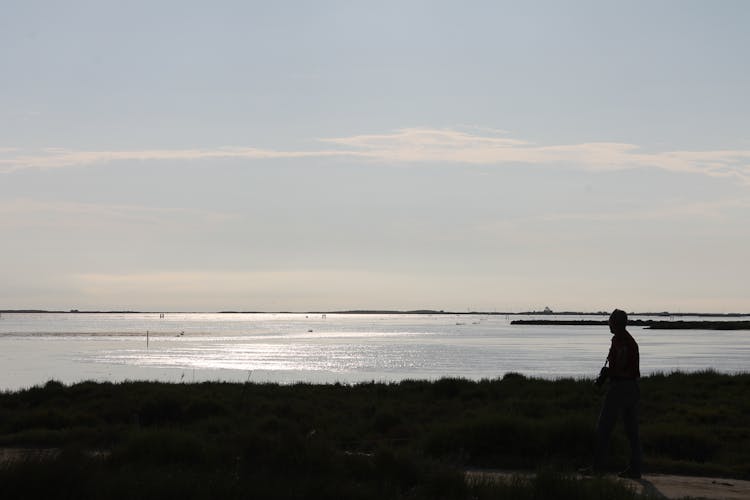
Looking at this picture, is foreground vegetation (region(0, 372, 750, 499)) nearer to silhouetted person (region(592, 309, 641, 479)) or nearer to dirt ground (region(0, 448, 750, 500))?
dirt ground (region(0, 448, 750, 500))

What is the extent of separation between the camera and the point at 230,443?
13188mm

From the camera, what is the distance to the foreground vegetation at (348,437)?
1051 cm

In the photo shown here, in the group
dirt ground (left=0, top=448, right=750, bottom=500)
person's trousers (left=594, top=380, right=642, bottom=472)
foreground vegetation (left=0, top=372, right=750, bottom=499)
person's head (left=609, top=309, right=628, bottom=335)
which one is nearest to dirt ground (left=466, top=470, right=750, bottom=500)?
dirt ground (left=0, top=448, right=750, bottom=500)

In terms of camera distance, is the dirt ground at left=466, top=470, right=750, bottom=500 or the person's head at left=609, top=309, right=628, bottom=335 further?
the person's head at left=609, top=309, right=628, bottom=335

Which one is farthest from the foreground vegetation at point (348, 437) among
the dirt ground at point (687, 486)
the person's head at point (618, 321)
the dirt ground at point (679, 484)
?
the person's head at point (618, 321)

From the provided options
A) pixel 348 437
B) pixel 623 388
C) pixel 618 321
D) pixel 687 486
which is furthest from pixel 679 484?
pixel 348 437

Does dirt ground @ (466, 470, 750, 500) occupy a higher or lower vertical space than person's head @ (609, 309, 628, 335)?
lower

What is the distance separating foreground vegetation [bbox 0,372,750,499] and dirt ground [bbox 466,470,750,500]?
2.38 ft

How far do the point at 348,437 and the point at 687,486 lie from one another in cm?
778

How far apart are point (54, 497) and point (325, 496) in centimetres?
310

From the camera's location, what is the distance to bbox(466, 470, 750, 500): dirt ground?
11695 millimetres

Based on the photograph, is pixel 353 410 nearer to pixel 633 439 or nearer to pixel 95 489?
pixel 633 439

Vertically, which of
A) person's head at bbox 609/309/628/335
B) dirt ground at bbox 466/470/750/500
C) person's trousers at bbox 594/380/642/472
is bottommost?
dirt ground at bbox 466/470/750/500

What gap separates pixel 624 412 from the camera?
1280cm
